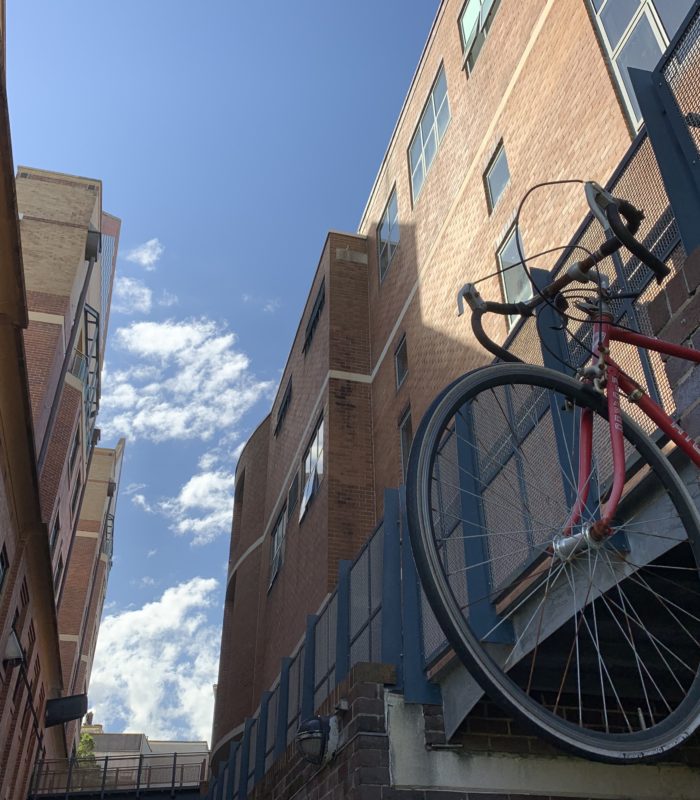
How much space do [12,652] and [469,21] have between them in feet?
51.7

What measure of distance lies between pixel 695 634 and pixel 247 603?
18156 mm

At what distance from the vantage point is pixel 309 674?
8086 millimetres

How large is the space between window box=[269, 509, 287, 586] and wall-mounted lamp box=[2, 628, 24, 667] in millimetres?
5960

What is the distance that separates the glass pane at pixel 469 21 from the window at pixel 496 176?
9.78 ft

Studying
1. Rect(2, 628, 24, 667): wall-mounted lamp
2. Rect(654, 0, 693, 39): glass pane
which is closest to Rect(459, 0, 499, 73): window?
Rect(654, 0, 693, 39): glass pane

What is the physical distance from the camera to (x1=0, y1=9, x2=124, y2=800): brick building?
14.0 meters

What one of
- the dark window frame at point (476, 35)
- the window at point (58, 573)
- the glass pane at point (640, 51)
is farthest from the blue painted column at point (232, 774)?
the window at point (58, 573)

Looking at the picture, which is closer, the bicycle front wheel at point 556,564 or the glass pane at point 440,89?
the bicycle front wheel at point 556,564

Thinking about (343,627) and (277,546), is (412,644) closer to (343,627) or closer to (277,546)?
(343,627)

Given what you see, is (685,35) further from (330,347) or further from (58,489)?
(58,489)

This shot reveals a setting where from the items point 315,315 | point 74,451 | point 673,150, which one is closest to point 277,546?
point 315,315

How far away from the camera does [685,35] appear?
353 cm

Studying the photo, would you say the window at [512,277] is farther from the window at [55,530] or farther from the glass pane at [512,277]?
the window at [55,530]

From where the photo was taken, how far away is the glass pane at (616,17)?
889 cm
